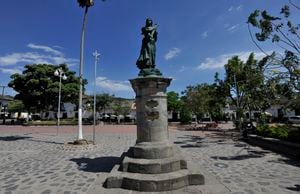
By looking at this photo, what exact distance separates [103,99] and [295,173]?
151ft

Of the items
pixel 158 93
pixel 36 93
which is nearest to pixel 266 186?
pixel 158 93

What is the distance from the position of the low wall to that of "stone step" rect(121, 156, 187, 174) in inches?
250

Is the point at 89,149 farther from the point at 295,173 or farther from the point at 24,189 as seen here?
the point at 295,173

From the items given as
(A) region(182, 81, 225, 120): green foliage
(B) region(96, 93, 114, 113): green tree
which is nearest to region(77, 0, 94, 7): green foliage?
(A) region(182, 81, 225, 120): green foliage

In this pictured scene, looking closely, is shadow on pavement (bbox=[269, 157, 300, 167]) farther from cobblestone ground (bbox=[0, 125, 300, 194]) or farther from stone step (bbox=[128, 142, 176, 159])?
stone step (bbox=[128, 142, 176, 159])

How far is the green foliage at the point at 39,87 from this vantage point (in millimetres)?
37406

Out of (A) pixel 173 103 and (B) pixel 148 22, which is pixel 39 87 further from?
(B) pixel 148 22

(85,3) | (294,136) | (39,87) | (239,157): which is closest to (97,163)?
(239,157)

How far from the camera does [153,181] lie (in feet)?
18.5

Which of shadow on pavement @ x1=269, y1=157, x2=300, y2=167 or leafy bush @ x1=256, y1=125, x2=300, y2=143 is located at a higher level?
leafy bush @ x1=256, y1=125, x2=300, y2=143

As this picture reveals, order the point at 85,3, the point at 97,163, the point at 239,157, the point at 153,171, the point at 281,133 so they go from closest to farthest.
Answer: the point at 153,171
the point at 97,163
the point at 239,157
the point at 281,133
the point at 85,3

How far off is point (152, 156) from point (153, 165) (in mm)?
491

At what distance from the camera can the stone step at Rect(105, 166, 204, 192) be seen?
222 inches

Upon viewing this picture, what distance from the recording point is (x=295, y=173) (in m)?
7.49
